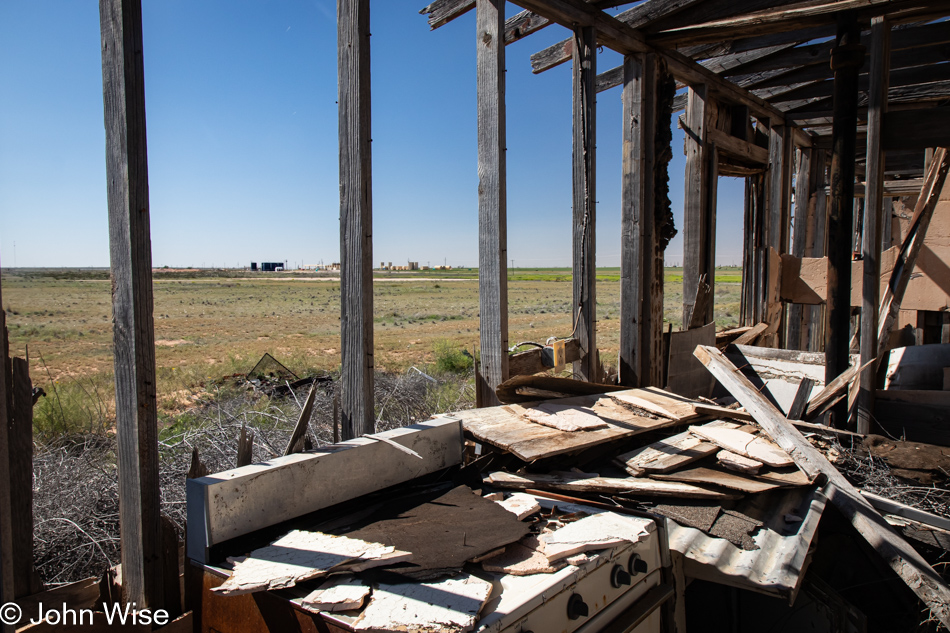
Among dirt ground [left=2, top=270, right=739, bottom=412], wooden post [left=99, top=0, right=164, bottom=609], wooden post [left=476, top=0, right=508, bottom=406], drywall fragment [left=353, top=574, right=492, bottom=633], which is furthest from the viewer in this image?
dirt ground [left=2, top=270, right=739, bottom=412]

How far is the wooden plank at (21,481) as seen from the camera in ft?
6.89

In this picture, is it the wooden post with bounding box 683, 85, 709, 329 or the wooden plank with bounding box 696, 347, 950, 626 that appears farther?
the wooden post with bounding box 683, 85, 709, 329

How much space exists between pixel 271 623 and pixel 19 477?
1146 millimetres

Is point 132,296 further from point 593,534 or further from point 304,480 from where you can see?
point 593,534

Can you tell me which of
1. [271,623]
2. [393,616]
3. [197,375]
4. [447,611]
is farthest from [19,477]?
[197,375]

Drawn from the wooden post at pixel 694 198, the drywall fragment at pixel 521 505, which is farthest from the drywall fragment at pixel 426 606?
the wooden post at pixel 694 198

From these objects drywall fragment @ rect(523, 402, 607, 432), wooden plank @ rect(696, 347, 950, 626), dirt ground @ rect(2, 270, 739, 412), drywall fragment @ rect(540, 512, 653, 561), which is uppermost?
drywall fragment @ rect(523, 402, 607, 432)

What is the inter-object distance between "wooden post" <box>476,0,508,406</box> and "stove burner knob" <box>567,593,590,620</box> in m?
2.00

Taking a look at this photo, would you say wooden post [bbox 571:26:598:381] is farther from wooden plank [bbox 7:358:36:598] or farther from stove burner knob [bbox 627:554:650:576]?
wooden plank [bbox 7:358:36:598]

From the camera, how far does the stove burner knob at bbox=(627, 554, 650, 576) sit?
2.20 metres

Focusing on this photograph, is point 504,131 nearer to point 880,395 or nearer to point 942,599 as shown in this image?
point 942,599

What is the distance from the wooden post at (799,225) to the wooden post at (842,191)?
168 inches

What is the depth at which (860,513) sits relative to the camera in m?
3.04

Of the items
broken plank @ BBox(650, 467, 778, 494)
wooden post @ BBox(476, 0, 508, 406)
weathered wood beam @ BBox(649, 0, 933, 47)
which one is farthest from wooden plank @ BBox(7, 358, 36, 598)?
weathered wood beam @ BBox(649, 0, 933, 47)
